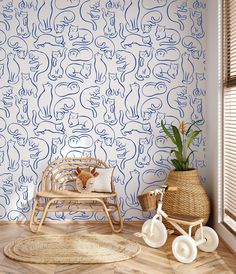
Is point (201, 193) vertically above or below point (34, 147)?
below

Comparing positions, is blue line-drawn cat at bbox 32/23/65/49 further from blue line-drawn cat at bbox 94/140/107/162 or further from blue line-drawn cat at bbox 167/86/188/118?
blue line-drawn cat at bbox 167/86/188/118

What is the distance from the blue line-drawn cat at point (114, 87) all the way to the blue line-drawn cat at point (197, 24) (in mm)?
905

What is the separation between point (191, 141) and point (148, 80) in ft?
2.49

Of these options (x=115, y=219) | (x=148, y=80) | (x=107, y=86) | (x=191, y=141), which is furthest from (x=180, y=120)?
(x=115, y=219)

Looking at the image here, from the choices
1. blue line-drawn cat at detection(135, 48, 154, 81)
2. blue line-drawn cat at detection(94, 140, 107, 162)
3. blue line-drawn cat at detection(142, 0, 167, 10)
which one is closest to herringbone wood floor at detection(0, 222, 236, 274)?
blue line-drawn cat at detection(94, 140, 107, 162)

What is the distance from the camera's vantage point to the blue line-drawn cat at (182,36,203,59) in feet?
14.5

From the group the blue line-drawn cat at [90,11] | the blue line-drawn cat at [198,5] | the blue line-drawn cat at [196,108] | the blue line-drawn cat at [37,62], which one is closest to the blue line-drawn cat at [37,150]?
the blue line-drawn cat at [37,62]

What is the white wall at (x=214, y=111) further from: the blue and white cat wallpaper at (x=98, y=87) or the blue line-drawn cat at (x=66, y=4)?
the blue line-drawn cat at (x=66, y=4)

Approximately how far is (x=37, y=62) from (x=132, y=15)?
108 cm

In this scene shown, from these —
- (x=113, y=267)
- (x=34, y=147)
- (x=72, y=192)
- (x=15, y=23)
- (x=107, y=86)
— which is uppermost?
(x=15, y=23)

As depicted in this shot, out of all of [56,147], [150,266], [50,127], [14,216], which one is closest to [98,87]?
[50,127]

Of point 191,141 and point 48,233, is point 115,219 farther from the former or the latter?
point 191,141

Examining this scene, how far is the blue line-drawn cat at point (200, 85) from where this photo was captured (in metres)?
4.43

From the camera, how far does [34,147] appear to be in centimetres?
446
